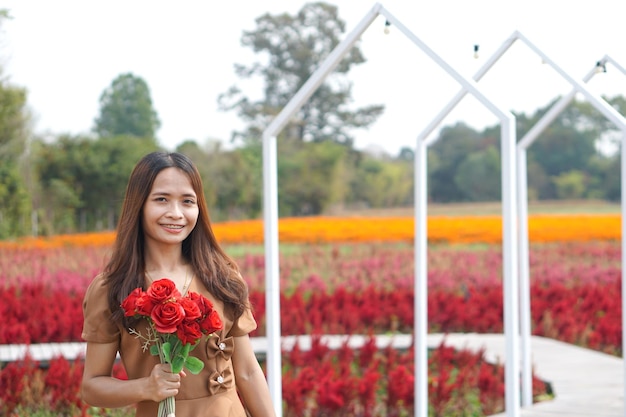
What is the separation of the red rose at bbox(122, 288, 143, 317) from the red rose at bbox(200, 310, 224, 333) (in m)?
0.15

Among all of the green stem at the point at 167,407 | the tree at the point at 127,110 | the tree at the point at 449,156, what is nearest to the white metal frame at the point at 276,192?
the green stem at the point at 167,407

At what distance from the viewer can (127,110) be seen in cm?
1559

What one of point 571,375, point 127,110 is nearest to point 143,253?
point 571,375

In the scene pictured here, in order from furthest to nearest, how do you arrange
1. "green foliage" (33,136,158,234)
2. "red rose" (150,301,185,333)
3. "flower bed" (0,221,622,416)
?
"green foliage" (33,136,158,234) → "flower bed" (0,221,622,416) → "red rose" (150,301,185,333)

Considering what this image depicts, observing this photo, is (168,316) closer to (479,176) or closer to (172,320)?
(172,320)

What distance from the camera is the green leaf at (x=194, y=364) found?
2100 millimetres

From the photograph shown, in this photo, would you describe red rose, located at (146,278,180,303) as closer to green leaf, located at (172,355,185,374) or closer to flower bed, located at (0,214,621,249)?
green leaf, located at (172,355,185,374)

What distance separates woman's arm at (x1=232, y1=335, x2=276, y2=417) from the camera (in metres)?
2.36

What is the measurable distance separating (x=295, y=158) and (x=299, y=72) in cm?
149

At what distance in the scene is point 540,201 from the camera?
650 inches

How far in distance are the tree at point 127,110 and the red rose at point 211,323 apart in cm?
1367

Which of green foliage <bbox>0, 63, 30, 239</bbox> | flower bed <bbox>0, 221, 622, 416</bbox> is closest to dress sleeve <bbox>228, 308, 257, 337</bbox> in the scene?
flower bed <bbox>0, 221, 622, 416</bbox>

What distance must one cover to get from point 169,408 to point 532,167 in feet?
49.6

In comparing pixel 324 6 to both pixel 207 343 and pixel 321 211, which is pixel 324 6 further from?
pixel 207 343
